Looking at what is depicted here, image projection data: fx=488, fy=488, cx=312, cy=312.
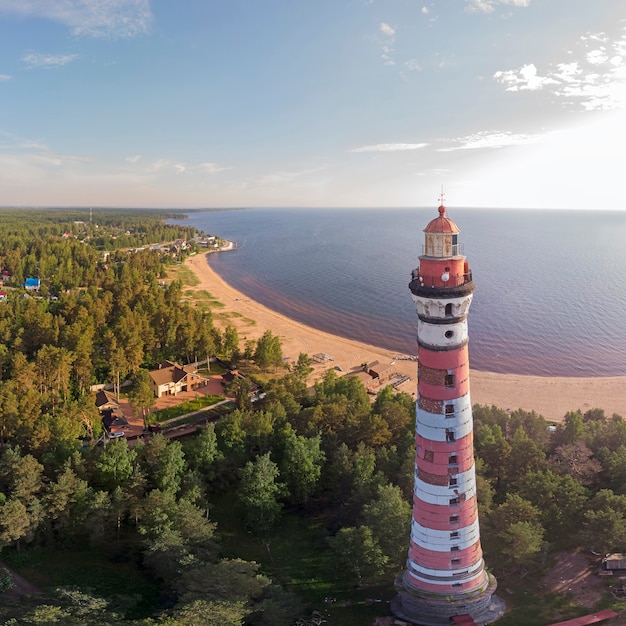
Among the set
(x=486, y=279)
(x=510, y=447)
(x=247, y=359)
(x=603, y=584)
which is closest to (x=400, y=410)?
(x=510, y=447)

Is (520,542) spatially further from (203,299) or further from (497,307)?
(203,299)

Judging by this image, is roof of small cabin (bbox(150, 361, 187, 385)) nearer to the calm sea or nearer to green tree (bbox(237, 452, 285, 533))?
green tree (bbox(237, 452, 285, 533))

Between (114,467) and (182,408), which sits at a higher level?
(114,467)

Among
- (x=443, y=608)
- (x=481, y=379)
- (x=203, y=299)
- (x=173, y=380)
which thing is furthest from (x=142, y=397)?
(x=203, y=299)

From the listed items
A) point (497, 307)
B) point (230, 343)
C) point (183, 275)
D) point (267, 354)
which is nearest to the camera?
point (267, 354)

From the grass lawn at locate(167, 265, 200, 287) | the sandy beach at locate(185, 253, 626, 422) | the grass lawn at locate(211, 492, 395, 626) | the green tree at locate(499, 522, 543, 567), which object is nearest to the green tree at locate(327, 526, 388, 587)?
the grass lawn at locate(211, 492, 395, 626)

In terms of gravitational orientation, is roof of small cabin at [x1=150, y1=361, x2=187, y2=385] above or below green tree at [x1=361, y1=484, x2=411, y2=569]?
above
